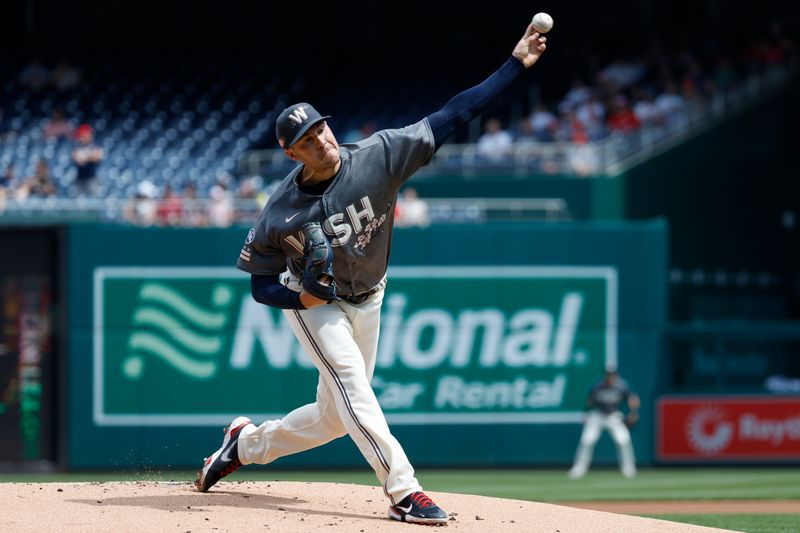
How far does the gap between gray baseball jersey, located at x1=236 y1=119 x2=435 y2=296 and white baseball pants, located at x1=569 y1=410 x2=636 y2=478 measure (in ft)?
28.6

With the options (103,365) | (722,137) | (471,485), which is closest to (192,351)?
(103,365)

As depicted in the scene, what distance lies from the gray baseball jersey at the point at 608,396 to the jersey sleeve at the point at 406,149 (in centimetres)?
872

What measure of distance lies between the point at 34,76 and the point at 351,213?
54.7 ft

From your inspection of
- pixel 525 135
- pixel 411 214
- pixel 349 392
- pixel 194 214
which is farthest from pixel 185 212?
pixel 349 392

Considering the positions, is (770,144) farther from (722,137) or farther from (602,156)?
(602,156)

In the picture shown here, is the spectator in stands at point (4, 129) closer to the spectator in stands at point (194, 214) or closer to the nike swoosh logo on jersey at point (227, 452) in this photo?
the spectator in stands at point (194, 214)

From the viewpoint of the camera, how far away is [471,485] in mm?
12742

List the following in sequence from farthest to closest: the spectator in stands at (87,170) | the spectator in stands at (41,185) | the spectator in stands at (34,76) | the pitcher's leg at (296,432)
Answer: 1. the spectator in stands at (34,76)
2. the spectator in stands at (87,170)
3. the spectator in stands at (41,185)
4. the pitcher's leg at (296,432)

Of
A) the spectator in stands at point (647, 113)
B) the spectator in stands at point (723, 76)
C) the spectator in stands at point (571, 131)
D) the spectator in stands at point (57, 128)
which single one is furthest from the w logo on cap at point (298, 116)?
the spectator in stands at point (723, 76)

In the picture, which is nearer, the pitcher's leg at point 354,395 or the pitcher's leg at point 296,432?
the pitcher's leg at point 354,395

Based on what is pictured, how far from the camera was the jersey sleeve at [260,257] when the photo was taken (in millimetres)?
6000

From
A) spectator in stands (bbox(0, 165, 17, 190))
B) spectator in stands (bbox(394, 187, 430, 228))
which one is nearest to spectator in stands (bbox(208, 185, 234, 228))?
spectator in stands (bbox(394, 187, 430, 228))

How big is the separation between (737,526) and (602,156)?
30.1ft

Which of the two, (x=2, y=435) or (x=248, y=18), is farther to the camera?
(x=248, y=18)
